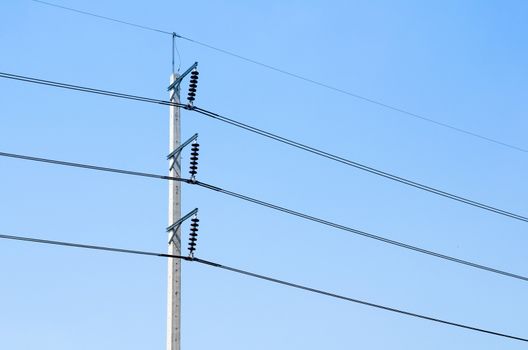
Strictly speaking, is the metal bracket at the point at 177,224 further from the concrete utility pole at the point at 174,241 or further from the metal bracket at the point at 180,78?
the metal bracket at the point at 180,78

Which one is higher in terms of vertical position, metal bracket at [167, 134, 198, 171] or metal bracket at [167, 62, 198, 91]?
metal bracket at [167, 62, 198, 91]

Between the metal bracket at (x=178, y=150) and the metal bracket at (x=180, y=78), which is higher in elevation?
the metal bracket at (x=180, y=78)

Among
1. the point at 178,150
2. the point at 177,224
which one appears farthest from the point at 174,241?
the point at 178,150

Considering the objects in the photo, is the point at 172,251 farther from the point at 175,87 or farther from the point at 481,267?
the point at 481,267

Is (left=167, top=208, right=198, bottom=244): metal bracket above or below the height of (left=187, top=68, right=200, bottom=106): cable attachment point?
below

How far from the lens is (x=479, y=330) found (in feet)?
104

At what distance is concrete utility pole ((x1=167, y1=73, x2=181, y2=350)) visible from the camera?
23.8 m

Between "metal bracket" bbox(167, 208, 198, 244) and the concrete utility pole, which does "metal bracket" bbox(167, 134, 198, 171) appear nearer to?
the concrete utility pole

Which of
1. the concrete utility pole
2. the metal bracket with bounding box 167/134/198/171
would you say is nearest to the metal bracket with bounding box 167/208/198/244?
the concrete utility pole

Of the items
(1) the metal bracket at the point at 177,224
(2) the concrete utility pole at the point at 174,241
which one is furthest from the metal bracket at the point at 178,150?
(1) the metal bracket at the point at 177,224

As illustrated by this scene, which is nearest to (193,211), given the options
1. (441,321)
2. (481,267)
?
(441,321)

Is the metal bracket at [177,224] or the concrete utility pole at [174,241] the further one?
the metal bracket at [177,224]

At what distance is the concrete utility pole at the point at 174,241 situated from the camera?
78.2ft

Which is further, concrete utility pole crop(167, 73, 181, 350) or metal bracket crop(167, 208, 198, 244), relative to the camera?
metal bracket crop(167, 208, 198, 244)
